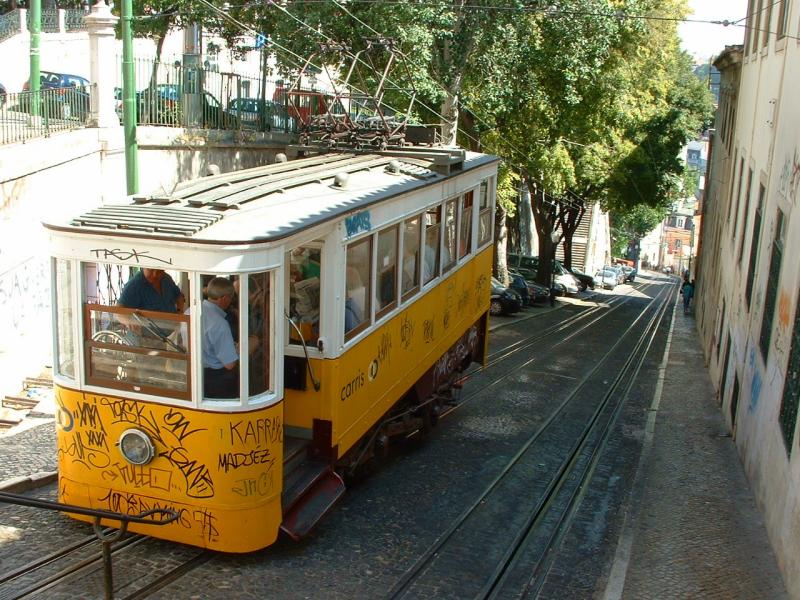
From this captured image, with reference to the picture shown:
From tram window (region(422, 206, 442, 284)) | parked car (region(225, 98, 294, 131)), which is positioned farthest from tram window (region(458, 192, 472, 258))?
parked car (region(225, 98, 294, 131))

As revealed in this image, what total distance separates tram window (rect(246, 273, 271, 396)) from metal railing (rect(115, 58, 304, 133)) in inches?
333

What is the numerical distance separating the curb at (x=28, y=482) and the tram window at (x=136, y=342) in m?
1.99

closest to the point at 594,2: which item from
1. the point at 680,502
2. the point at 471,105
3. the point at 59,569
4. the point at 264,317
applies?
the point at 471,105

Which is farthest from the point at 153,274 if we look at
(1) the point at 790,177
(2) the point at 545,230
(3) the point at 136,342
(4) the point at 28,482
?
(2) the point at 545,230

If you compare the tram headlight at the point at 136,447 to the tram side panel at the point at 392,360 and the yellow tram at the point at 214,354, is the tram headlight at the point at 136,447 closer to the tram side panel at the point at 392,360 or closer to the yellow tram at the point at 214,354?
the yellow tram at the point at 214,354

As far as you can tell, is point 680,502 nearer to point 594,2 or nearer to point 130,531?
point 130,531

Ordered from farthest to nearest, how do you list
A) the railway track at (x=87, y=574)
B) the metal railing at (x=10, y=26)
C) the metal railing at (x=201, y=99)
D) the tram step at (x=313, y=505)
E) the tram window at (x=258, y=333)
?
the metal railing at (x=10, y=26) < the metal railing at (x=201, y=99) < the tram step at (x=313, y=505) < the tram window at (x=258, y=333) < the railway track at (x=87, y=574)

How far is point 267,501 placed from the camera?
22.0 feet

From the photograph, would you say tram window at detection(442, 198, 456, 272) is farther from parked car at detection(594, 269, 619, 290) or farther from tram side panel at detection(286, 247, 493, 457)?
parked car at detection(594, 269, 619, 290)

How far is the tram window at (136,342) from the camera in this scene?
6.38 m

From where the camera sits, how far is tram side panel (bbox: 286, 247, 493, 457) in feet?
24.6

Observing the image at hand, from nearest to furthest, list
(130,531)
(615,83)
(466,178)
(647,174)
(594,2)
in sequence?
(130,531)
(466,178)
(594,2)
(615,83)
(647,174)

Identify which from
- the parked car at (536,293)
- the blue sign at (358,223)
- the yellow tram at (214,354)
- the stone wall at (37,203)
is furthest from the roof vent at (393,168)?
the parked car at (536,293)

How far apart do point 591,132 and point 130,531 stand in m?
22.8
